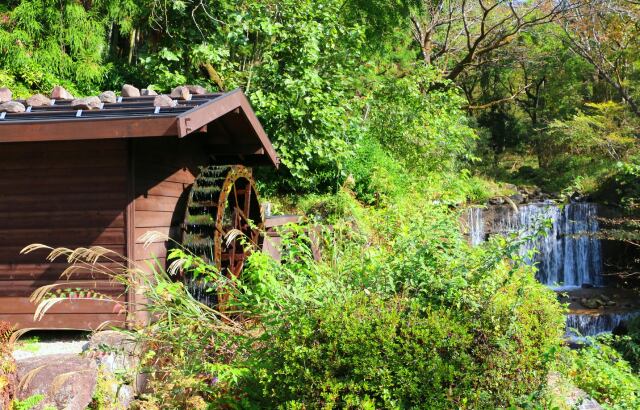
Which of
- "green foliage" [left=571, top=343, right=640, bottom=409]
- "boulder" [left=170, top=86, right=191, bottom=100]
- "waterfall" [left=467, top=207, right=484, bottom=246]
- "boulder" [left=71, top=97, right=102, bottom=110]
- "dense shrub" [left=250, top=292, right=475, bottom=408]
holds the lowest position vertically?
"green foliage" [left=571, top=343, right=640, bottom=409]

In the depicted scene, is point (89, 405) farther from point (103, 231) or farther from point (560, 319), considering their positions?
point (560, 319)

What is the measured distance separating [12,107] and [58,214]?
1166 millimetres

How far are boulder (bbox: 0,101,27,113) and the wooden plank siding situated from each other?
0.47m

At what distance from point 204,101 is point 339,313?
3447mm

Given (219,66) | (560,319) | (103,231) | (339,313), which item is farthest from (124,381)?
(219,66)

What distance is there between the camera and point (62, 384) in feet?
15.5

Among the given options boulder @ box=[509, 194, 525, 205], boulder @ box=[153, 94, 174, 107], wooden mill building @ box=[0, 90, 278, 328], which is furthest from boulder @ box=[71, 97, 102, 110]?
A: boulder @ box=[509, 194, 525, 205]

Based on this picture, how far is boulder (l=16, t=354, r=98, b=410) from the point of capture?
475cm

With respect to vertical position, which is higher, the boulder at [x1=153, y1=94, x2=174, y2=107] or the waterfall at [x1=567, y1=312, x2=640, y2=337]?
the boulder at [x1=153, y1=94, x2=174, y2=107]

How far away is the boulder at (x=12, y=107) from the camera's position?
20.2ft

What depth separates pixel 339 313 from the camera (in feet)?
13.0

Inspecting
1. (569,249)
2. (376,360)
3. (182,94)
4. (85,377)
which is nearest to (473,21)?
(569,249)

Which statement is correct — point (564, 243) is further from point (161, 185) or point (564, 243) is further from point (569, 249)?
point (161, 185)

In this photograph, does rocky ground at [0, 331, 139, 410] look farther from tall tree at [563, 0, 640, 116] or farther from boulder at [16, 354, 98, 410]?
tall tree at [563, 0, 640, 116]
